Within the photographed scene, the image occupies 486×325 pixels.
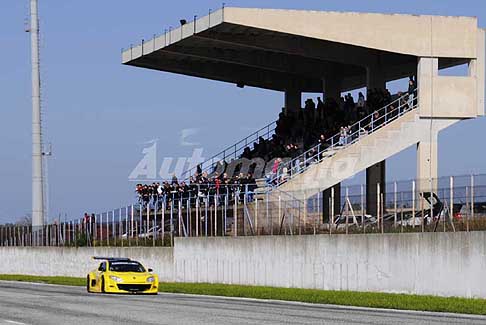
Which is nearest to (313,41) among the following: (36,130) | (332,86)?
(332,86)

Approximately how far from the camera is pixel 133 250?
59031mm

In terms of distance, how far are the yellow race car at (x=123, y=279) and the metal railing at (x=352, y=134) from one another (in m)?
14.8

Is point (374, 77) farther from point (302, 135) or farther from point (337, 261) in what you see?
point (337, 261)

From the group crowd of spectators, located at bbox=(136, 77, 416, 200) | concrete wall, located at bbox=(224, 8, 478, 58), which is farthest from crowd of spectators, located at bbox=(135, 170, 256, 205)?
concrete wall, located at bbox=(224, 8, 478, 58)

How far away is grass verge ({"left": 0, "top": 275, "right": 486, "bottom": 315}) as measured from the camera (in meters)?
32.1

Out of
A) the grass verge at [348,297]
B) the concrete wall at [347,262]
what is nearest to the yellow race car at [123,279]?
the grass verge at [348,297]

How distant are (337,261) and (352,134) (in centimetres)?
1631

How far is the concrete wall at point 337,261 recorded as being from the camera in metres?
36.4

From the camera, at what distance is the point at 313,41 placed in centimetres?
5997

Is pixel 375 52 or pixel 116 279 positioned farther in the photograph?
pixel 375 52

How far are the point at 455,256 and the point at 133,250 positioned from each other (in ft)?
83.5

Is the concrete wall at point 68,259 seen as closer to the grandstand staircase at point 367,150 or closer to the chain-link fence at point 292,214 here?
the chain-link fence at point 292,214

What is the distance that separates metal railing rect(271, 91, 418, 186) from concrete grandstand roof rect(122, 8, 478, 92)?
8.23ft

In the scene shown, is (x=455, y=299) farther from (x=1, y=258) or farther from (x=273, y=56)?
(x=1, y=258)
